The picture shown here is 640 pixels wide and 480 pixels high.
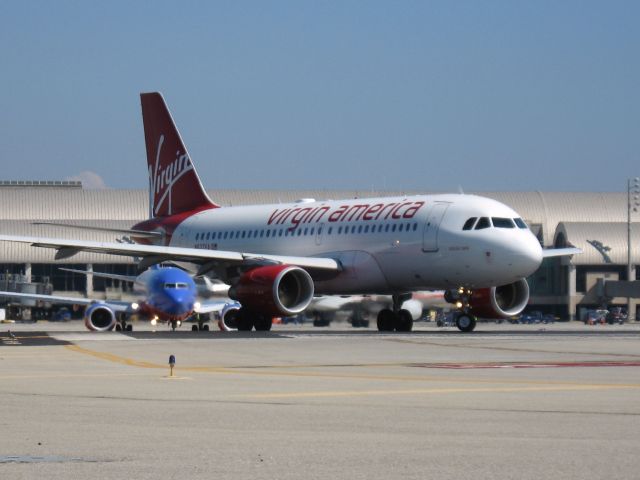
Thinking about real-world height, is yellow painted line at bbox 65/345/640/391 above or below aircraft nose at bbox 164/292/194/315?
below

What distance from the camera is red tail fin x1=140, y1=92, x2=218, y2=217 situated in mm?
51219

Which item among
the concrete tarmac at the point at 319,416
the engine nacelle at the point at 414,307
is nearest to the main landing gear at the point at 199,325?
the engine nacelle at the point at 414,307

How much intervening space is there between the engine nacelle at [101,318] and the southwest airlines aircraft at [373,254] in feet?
28.5

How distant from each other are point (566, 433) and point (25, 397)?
22.2 ft

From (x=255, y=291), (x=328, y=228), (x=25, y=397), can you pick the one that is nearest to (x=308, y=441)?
(x=25, y=397)

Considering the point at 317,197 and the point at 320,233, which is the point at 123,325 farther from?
the point at 317,197

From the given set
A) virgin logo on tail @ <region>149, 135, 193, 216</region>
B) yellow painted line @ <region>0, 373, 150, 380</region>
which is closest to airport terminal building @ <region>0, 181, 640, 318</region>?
virgin logo on tail @ <region>149, 135, 193, 216</region>

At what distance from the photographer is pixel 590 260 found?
317ft

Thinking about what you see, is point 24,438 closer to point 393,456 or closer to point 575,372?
point 393,456

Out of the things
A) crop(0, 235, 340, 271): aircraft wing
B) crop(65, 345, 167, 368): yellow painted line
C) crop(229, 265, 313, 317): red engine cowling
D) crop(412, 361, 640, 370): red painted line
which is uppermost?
crop(0, 235, 340, 271): aircraft wing

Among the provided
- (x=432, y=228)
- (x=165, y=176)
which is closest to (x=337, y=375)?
(x=432, y=228)

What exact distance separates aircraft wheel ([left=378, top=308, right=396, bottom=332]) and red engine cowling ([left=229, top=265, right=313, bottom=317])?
3.78 metres

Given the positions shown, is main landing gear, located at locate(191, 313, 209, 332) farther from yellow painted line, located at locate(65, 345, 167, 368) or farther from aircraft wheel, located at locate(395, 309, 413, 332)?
yellow painted line, located at locate(65, 345, 167, 368)

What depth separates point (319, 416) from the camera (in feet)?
44.2
